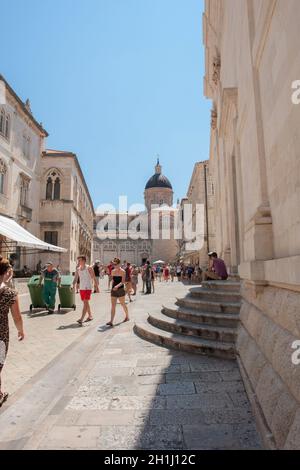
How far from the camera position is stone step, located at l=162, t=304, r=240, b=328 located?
5.30 metres

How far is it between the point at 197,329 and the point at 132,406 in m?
2.35

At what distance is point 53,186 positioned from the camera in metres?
30.4

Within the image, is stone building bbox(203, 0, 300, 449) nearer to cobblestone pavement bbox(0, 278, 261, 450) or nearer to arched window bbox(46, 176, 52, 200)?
cobblestone pavement bbox(0, 278, 261, 450)

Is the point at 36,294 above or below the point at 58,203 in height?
below

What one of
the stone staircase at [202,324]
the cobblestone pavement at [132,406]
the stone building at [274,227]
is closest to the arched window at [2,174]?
the stone staircase at [202,324]

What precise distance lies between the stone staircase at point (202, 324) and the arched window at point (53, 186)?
2554 cm

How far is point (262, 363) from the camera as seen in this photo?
10.3ft

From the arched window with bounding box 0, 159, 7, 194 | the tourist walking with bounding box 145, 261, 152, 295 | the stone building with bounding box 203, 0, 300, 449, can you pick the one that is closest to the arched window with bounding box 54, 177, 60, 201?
the arched window with bounding box 0, 159, 7, 194

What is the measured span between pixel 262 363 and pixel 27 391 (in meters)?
2.77

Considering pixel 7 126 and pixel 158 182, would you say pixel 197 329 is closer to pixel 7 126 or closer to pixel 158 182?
pixel 7 126

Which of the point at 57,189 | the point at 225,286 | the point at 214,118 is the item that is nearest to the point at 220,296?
the point at 225,286

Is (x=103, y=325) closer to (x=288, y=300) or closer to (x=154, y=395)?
(x=154, y=395)

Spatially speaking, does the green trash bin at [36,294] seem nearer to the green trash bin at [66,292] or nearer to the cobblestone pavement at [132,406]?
the green trash bin at [66,292]

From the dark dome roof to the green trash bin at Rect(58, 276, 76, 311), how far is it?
7077 centimetres
